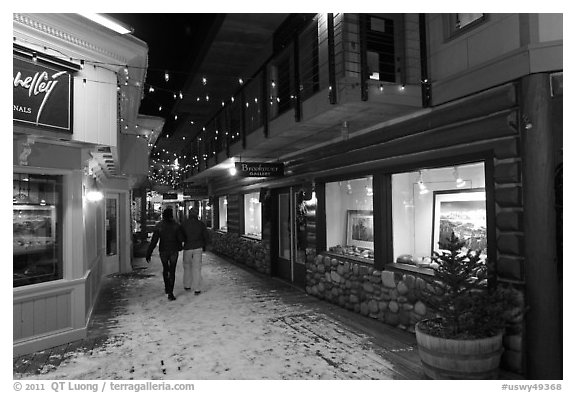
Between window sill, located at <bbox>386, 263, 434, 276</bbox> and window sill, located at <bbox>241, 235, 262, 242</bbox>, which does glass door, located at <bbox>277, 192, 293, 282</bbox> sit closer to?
window sill, located at <bbox>241, 235, 262, 242</bbox>

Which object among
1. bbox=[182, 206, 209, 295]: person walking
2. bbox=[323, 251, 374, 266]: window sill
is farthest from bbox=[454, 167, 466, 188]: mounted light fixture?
bbox=[182, 206, 209, 295]: person walking

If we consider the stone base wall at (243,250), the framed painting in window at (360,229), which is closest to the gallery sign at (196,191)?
the stone base wall at (243,250)

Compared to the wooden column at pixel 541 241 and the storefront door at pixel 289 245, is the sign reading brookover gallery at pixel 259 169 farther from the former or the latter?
the wooden column at pixel 541 241

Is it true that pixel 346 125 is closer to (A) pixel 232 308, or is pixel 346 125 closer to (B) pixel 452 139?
(B) pixel 452 139

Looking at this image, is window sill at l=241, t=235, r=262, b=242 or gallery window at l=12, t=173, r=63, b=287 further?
window sill at l=241, t=235, r=262, b=242

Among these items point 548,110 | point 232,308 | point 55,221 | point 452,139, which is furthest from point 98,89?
point 548,110

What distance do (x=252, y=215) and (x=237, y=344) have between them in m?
8.09

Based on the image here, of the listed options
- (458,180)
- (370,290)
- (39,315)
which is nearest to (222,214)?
(370,290)

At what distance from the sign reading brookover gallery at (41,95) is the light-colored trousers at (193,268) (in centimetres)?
443

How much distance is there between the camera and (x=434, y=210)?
6836 millimetres

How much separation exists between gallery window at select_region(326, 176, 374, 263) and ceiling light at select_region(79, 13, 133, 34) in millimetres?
4837

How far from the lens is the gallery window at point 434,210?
5.90 metres

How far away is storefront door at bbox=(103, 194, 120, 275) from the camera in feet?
40.3
